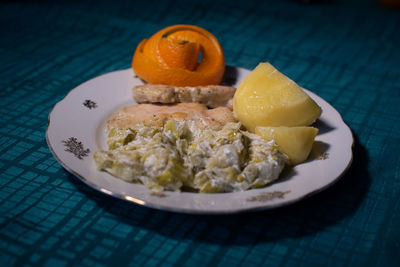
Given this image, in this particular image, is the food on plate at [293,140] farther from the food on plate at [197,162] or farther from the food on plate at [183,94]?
the food on plate at [183,94]

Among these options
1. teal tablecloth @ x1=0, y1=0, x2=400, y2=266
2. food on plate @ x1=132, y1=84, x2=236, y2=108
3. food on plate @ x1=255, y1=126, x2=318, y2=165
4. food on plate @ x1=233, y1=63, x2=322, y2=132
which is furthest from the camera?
food on plate @ x1=132, y1=84, x2=236, y2=108

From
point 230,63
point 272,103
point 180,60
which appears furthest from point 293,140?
point 230,63

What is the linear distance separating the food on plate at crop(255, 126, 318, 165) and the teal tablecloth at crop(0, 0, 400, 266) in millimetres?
151

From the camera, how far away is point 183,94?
1.80 meters

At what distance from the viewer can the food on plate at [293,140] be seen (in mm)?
1416

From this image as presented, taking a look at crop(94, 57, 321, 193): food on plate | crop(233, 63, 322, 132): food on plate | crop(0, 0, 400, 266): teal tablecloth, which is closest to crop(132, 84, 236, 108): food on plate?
crop(94, 57, 321, 193): food on plate

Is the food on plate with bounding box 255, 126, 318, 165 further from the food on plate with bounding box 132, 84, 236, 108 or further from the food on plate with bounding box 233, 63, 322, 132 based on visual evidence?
the food on plate with bounding box 132, 84, 236, 108

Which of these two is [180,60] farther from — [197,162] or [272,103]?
[197,162]

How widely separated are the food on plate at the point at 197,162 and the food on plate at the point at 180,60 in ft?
1.81

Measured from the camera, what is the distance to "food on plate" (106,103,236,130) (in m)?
1.64

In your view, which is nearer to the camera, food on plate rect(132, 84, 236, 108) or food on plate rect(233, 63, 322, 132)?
food on plate rect(233, 63, 322, 132)

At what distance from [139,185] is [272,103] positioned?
0.57 meters

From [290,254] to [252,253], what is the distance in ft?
0.33

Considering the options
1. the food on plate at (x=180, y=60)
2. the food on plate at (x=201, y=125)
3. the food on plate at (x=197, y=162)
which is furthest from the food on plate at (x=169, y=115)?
the food on plate at (x=197, y=162)
